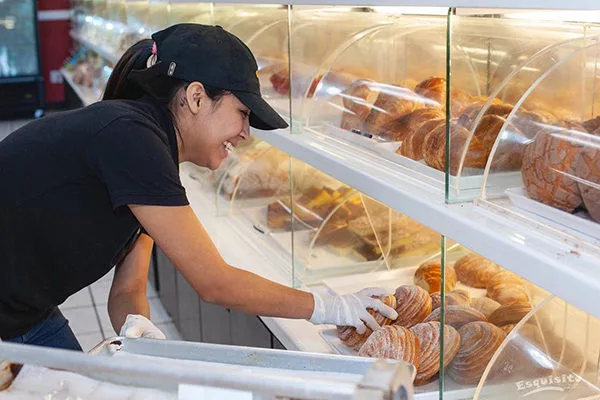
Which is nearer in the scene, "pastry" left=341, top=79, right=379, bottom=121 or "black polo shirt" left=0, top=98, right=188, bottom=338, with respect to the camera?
"black polo shirt" left=0, top=98, right=188, bottom=338

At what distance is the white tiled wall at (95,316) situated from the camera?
14.2ft

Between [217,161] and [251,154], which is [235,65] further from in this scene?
[251,154]

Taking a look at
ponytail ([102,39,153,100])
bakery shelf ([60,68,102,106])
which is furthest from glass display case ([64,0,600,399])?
bakery shelf ([60,68,102,106])

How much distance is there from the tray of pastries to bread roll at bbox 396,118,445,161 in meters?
0.27

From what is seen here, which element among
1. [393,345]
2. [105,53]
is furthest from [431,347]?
[105,53]

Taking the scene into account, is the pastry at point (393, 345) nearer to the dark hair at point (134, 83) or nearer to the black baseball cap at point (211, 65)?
the black baseball cap at point (211, 65)

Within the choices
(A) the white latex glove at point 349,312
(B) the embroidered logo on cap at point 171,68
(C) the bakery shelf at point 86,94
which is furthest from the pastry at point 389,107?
(C) the bakery shelf at point 86,94

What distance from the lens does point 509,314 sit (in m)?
1.75

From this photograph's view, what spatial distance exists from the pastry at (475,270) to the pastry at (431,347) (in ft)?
0.45

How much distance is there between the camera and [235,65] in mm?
1848

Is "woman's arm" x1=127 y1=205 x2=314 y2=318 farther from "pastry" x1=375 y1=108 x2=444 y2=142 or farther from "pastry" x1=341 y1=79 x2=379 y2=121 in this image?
"pastry" x1=341 y1=79 x2=379 y2=121

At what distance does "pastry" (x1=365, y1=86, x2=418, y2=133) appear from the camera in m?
2.13

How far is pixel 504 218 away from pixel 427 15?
0.76m

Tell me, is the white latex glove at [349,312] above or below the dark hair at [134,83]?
below
